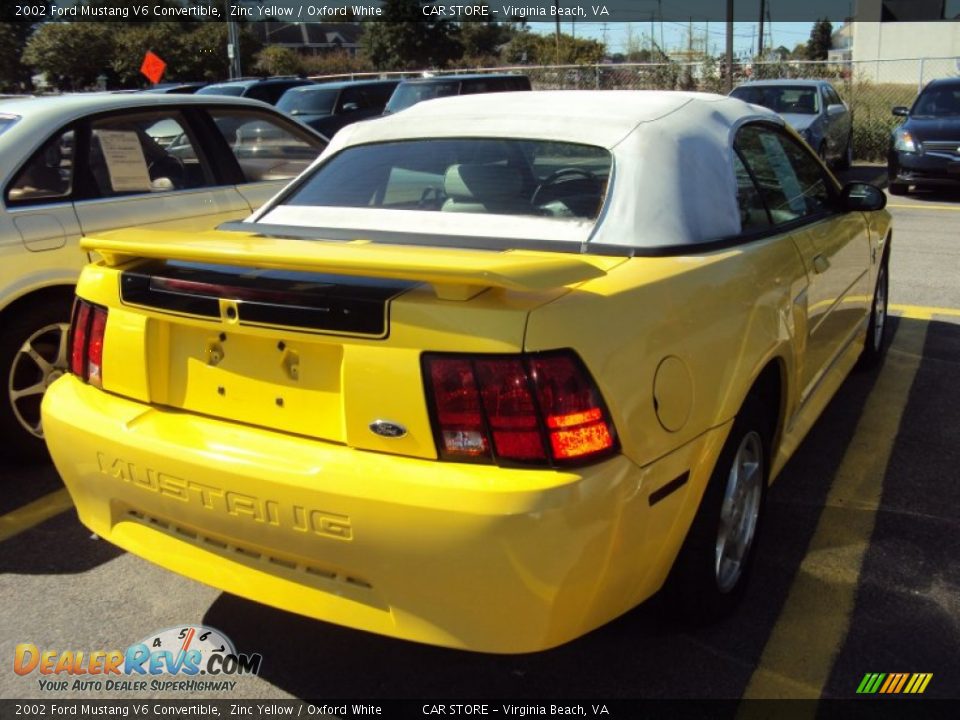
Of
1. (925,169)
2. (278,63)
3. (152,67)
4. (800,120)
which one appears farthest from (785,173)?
(278,63)

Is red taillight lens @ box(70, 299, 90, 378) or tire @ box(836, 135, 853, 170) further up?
red taillight lens @ box(70, 299, 90, 378)

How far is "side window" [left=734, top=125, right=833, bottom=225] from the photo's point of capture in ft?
11.0

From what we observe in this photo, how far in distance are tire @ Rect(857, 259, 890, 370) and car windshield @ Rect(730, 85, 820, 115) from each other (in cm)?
952

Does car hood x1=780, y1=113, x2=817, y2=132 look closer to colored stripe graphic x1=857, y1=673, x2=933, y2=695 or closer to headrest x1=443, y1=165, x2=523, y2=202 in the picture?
headrest x1=443, y1=165, x2=523, y2=202

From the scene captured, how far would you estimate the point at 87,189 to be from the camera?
176 inches

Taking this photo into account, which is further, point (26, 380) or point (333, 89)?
point (333, 89)

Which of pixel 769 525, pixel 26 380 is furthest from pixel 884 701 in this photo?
pixel 26 380

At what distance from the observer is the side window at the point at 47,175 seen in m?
4.18

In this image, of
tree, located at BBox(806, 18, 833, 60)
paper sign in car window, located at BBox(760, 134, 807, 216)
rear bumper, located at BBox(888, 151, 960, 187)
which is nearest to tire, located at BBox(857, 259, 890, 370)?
paper sign in car window, located at BBox(760, 134, 807, 216)

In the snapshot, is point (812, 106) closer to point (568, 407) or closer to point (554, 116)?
point (554, 116)

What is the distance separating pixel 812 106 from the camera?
14016mm

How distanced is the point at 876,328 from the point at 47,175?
14.6ft

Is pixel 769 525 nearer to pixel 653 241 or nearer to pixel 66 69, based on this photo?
pixel 653 241

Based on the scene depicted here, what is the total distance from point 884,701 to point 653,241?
144cm
